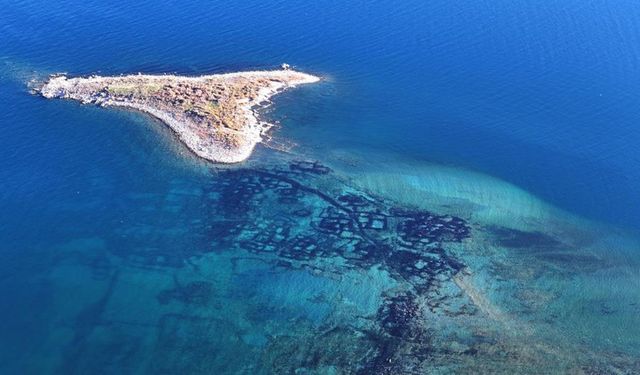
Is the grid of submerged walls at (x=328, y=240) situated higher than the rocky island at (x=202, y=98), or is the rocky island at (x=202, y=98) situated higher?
the rocky island at (x=202, y=98)

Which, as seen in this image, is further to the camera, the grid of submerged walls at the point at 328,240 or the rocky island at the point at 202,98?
the rocky island at the point at 202,98

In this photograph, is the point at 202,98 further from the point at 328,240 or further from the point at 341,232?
the point at 328,240

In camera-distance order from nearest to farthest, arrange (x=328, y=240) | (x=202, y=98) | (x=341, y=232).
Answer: (x=328, y=240), (x=341, y=232), (x=202, y=98)

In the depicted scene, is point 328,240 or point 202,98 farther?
point 202,98

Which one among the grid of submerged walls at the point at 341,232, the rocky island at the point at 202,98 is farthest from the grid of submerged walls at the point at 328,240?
the rocky island at the point at 202,98

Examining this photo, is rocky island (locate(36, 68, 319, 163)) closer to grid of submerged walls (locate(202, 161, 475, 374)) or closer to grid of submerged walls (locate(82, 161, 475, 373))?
grid of submerged walls (locate(82, 161, 475, 373))

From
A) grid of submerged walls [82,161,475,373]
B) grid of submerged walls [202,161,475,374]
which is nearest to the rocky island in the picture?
grid of submerged walls [82,161,475,373]

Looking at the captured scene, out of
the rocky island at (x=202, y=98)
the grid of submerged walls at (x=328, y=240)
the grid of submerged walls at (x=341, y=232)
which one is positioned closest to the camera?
the grid of submerged walls at (x=328, y=240)

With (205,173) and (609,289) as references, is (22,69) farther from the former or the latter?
(609,289)

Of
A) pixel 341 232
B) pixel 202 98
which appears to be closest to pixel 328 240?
pixel 341 232

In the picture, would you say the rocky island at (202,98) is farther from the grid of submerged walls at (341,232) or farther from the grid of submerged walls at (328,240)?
the grid of submerged walls at (341,232)
